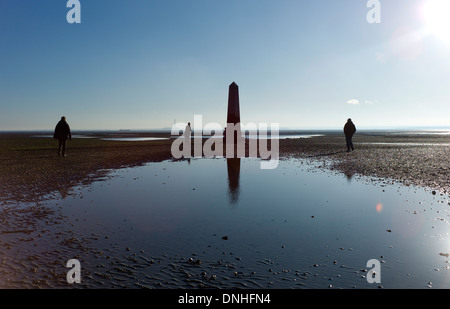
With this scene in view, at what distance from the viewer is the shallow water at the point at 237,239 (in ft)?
16.2

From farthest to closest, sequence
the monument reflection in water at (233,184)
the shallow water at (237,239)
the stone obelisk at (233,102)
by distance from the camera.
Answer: the stone obelisk at (233,102) < the monument reflection in water at (233,184) < the shallow water at (237,239)

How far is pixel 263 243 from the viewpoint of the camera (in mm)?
6441

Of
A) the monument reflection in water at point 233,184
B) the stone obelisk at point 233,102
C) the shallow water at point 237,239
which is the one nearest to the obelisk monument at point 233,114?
the stone obelisk at point 233,102

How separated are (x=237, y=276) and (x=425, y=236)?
15.1 ft

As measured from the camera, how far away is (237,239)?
6.67m

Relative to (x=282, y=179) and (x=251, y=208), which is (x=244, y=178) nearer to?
(x=282, y=179)

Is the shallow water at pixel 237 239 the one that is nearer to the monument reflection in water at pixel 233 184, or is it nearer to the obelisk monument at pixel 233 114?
the monument reflection in water at pixel 233 184

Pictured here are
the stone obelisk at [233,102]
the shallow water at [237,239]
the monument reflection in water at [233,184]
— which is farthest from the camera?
the stone obelisk at [233,102]

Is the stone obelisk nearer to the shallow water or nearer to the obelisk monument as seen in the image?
the obelisk monument

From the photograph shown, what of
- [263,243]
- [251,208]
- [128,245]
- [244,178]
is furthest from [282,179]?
[128,245]

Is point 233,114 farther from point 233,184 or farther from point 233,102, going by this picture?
point 233,184

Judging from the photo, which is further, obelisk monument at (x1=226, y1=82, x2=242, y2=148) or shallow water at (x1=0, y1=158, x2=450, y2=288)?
obelisk monument at (x1=226, y1=82, x2=242, y2=148)

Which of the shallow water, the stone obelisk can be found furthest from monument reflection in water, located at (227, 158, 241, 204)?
the stone obelisk

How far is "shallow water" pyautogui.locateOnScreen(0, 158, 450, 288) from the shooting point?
4.95m
